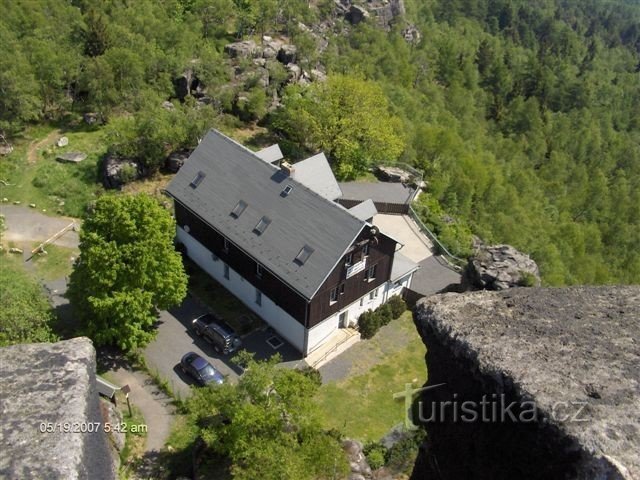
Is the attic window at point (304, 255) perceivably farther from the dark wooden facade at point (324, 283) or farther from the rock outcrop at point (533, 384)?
the rock outcrop at point (533, 384)

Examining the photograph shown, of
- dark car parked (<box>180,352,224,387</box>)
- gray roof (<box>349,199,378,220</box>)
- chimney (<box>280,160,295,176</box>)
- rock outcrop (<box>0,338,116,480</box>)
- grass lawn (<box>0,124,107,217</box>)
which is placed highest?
rock outcrop (<box>0,338,116,480</box>)

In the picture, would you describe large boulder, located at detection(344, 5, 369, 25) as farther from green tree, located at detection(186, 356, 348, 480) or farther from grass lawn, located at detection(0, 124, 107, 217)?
green tree, located at detection(186, 356, 348, 480)

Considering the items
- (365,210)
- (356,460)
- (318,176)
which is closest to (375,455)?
(356,460)

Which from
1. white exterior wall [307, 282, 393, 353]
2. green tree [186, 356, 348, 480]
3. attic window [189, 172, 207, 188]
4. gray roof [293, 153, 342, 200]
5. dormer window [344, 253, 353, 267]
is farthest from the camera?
gray roof [293, 153, 342, 200]

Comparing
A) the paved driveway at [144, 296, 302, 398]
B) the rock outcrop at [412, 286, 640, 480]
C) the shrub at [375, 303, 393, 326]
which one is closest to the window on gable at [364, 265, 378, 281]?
the shrub at [375, 303, 393, 326]

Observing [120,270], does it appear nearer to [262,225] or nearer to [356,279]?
[262,225]

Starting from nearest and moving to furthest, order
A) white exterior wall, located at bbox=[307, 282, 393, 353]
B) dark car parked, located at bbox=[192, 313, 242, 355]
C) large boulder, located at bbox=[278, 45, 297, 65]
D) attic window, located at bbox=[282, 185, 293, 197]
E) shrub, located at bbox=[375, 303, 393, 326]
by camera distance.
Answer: dark car parked, located at bbox=[192, 313, 242, 355]
white exterior wall, located at bbox=[307, 282, 393, 353]
attic window, located at bbox=[282, 185, 293, 197]
shrub, located at bbox=[375, 303, 393, 326]
large boulder, located at bbox=[278, 45, 297, 65]

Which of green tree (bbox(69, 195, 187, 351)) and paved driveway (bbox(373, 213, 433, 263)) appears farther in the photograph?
paved driveway (bbox(373, 213, 433, 263))

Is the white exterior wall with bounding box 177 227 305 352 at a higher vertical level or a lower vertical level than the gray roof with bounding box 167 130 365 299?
lower
